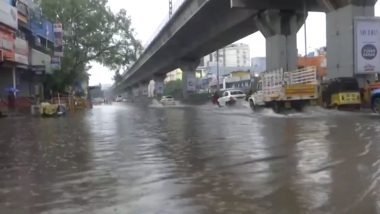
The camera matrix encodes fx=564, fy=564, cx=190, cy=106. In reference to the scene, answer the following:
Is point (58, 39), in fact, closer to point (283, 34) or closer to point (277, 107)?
point (283, 34)

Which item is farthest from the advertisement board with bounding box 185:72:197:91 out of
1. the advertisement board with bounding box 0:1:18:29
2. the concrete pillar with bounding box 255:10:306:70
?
the advertisement board with bounding box 0:1:18:29

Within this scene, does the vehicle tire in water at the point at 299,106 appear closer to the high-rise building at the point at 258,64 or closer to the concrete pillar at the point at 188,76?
the concrete pillar at the point at 188,76

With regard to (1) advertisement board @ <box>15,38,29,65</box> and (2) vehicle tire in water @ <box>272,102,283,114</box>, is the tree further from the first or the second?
(2) vehicle tire in water @ <box>272,102,283,114</box>

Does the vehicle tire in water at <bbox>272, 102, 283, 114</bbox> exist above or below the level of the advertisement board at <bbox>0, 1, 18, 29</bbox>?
below

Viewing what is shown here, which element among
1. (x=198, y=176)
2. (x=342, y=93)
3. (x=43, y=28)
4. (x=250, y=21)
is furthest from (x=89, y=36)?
(x=198, y=176)

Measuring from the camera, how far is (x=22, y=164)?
11695mm

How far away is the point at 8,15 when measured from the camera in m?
40.4

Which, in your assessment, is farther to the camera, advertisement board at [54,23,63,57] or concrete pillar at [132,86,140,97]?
concrete pillar at [132,86,140,97]

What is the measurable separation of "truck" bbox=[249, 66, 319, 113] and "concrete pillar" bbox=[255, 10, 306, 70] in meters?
5.50

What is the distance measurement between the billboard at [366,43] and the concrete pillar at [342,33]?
0.27 metres

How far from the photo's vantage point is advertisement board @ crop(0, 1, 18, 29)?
38.8 m

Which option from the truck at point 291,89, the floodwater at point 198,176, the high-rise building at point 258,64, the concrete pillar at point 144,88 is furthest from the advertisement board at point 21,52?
the high-rise building at point 258,64

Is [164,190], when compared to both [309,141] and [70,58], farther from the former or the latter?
[70,58]

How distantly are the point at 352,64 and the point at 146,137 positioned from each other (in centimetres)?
1712
